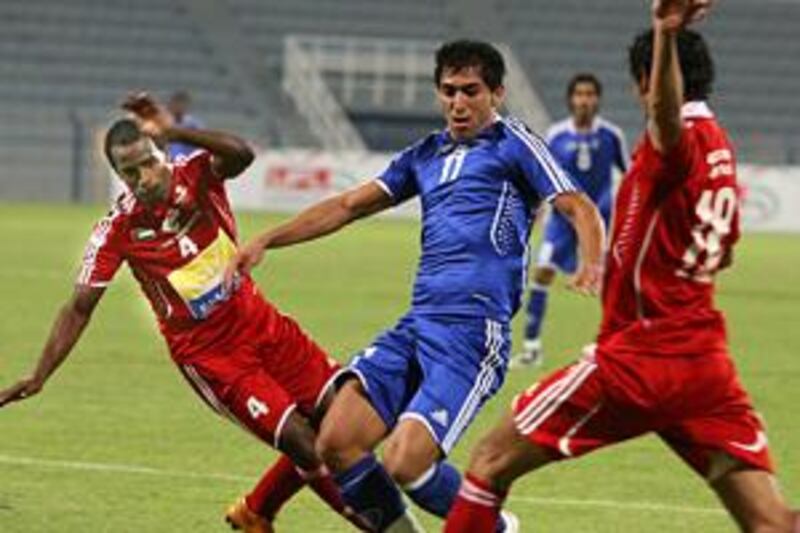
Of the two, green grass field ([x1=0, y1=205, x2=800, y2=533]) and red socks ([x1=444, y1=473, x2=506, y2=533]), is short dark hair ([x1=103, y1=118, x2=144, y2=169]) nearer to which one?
green grass field ([x1=0, y1=205, x2=800, y2=533])

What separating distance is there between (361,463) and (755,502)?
5.39 ft

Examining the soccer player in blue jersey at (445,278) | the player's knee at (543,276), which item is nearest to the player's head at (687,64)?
the soccer player in blue jersey at (445,278)

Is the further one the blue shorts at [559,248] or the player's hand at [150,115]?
the blue shorts at [559,248]

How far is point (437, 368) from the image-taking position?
7.98m

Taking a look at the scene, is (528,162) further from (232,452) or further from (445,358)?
(232,452)

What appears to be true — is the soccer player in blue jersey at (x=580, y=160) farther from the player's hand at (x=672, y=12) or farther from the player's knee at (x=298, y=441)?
the player's hand at (x=672, y=12)

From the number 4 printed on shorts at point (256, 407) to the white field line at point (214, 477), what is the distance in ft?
5.98

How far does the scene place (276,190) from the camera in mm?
42281

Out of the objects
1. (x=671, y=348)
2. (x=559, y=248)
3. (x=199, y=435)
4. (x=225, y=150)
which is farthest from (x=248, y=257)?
(x=559, y=248)

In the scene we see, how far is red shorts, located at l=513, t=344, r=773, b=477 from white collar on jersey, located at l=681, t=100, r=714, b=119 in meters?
0.72

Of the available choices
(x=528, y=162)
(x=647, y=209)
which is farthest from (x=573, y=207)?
(x=647, y=209)

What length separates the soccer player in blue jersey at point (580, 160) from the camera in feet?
55.5

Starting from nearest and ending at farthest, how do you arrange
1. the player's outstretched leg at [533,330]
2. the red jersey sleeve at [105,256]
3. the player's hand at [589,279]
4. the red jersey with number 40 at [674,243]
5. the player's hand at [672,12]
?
1. the player's hand at [672,12]
2. the red jersey with number 40 at [674,243]
3. the player's hand at [589,279]
4. the red jersey sleeve at [105,256]
5. the player's outstretched leg at [533,330]

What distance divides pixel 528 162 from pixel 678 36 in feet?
5.63
